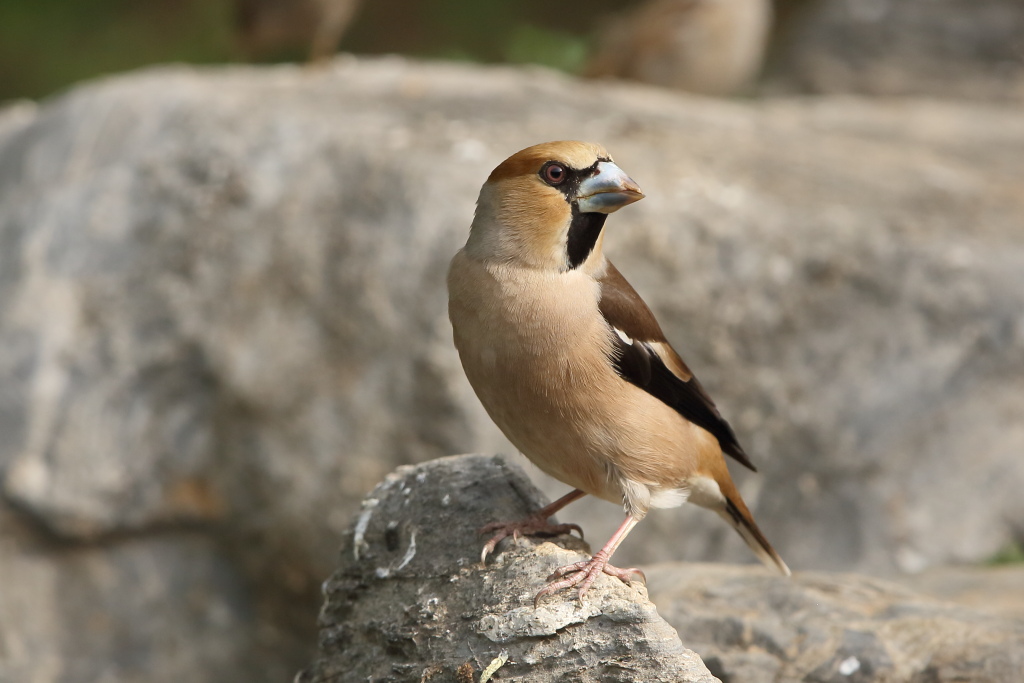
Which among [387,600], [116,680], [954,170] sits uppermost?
[954,170]

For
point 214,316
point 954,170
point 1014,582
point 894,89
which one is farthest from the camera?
point 894,89

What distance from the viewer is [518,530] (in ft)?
11.5

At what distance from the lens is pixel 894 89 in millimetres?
12977

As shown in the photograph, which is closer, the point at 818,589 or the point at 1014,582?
the point at 818,589

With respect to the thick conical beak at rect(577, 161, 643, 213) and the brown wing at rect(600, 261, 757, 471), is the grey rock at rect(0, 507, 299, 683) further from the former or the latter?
A: the thick conical beak at rect(577, 161, 643, 213)

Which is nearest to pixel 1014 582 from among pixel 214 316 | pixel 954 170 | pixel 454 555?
pixel 454 555

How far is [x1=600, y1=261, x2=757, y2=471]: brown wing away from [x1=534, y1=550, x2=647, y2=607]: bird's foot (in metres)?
0.61

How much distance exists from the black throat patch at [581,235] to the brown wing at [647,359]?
143 millimetres

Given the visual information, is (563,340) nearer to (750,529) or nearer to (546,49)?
(750,529)

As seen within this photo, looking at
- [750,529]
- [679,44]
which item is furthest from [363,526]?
[679,44]

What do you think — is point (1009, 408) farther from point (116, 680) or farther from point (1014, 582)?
point (116, 680)

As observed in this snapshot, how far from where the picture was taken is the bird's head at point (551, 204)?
3.38 m

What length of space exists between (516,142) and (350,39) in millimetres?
7790

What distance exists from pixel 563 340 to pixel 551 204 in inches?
16.2
